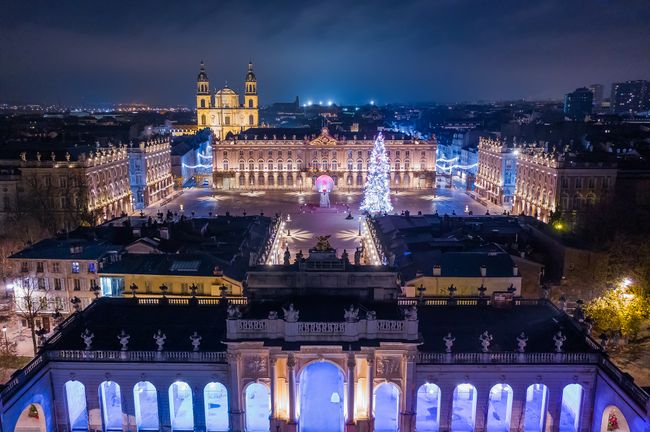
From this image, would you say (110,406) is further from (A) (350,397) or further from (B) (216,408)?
Answer: (A) (350,397)

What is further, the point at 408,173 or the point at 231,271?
the point at 408,173

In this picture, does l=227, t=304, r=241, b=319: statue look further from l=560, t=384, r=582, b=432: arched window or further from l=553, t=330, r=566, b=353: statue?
l=560, t=384, r=582, b=432: arched window

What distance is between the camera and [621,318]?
150 ft

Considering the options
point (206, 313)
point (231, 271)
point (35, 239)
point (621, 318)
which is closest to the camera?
point (206, 313)

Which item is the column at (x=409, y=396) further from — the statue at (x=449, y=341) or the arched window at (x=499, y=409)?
the arched window at (x=499, y=409)

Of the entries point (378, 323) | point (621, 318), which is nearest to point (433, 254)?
point (621, 318)

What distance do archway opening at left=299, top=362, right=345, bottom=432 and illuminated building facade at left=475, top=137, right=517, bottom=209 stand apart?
9110 cm

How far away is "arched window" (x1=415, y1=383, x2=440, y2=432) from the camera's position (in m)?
33.9

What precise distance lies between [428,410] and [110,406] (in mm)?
20476

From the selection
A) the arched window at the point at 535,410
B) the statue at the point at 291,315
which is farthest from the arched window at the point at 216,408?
the arched window at the point at 535,410

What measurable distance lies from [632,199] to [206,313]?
85285mm

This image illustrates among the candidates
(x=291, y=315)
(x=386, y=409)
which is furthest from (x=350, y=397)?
(x=291, y=315)

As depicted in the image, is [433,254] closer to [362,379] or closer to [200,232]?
[362,379]

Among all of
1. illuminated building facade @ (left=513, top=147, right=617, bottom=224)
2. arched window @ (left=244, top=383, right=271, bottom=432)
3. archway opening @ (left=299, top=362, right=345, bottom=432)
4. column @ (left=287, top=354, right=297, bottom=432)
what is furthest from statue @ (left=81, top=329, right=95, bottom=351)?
illuminated building facade @ (left=513, top=147, right=617, bottom=224)
